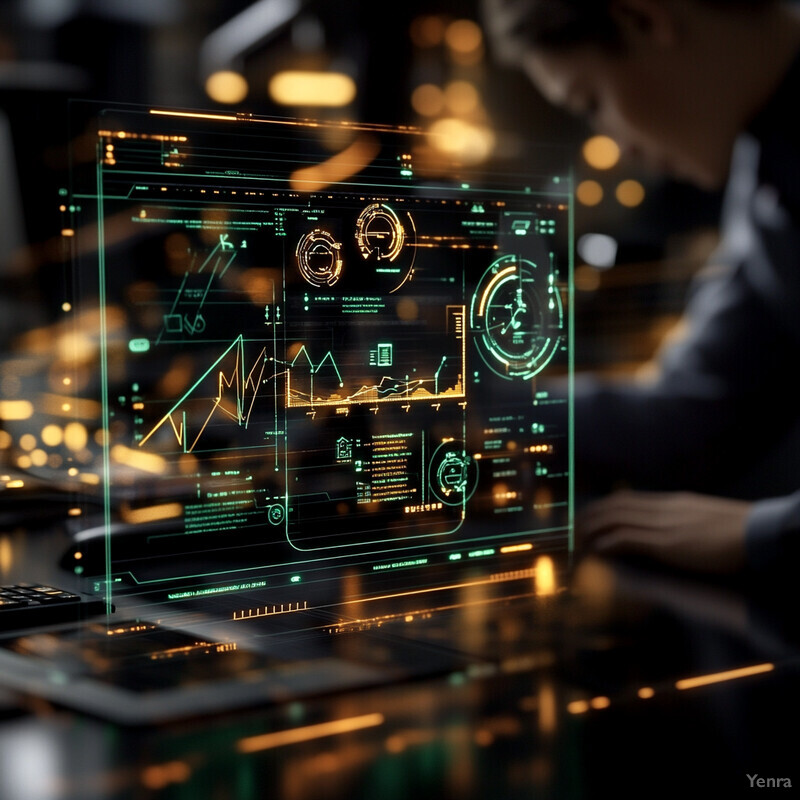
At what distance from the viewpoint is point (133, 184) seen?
756mm

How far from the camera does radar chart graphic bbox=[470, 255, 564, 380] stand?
94cm

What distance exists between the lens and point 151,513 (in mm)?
773

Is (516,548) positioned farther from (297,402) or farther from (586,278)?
(586,278)

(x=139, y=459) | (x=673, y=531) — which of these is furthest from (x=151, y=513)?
(x=673, y=531)

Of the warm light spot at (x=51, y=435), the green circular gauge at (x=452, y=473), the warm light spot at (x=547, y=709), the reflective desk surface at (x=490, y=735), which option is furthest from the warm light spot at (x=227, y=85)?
the warm light spot at (x=547, y=709)

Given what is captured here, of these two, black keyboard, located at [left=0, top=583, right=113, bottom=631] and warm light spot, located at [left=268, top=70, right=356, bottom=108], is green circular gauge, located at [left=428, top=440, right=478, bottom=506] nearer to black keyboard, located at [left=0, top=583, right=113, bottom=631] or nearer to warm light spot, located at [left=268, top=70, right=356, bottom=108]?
black keyboard, located at [left=0, top=583, right=113, bottom=631]

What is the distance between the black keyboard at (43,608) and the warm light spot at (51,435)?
17cm

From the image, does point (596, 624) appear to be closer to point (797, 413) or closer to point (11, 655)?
point (11, 655)

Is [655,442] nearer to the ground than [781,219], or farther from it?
nearer to the ground

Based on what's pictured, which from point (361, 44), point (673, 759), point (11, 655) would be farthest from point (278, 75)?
point (673, 759)

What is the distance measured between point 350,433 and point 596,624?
10.9 inches

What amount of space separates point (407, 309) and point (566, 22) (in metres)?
0.57

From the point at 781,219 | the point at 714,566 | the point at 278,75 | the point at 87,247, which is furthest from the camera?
the point at 278,75

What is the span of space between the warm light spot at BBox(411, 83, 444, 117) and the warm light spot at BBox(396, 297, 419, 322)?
76 centimetres
